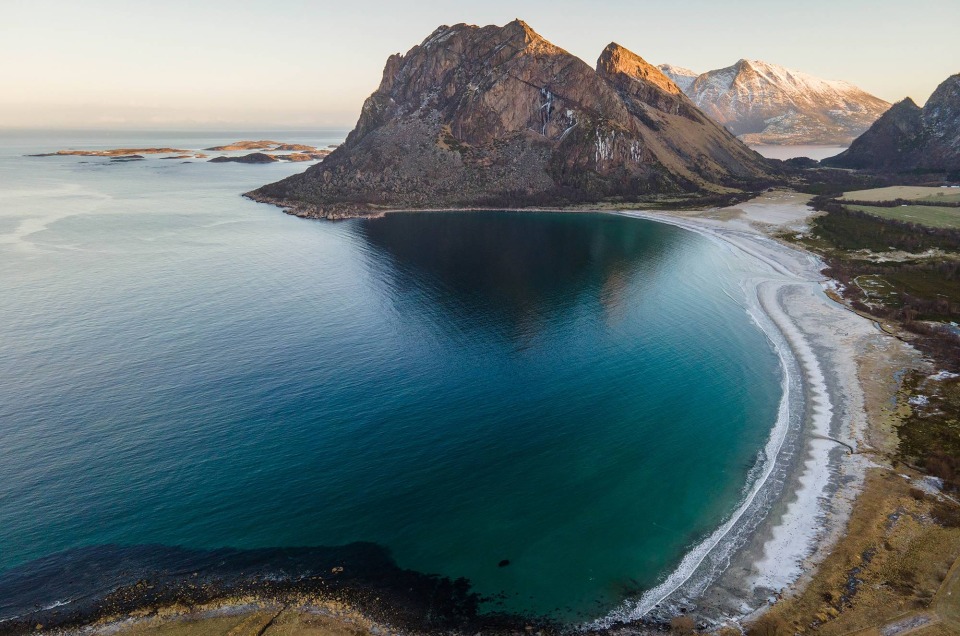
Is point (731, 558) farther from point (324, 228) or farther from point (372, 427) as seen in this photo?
point (324, 228)

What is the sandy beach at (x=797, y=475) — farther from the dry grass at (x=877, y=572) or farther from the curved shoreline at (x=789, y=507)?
the dry grass at (x=877, y=572)

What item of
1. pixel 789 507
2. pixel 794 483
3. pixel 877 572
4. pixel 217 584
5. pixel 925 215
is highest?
pixel 925 215

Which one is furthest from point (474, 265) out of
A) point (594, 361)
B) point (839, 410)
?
point (839, 410)

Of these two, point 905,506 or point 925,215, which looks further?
point 925,215

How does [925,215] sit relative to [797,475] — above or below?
above

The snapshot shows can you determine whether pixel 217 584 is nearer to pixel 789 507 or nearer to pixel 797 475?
pixel 789 507

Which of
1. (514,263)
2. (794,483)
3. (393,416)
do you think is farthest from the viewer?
(514,263)

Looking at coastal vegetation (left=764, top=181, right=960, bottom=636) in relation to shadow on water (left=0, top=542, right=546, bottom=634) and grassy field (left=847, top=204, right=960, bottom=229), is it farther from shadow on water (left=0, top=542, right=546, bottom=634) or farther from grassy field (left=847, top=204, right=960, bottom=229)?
grassy field (left=847, top=204, right=960, bottom=229)

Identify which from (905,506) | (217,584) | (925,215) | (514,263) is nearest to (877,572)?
(905,506)
